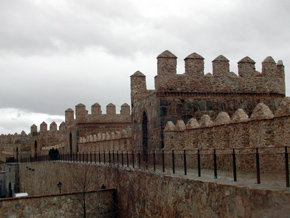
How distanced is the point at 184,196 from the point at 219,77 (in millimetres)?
9026

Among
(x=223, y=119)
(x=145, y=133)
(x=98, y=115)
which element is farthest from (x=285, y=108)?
(x=98, y=115)

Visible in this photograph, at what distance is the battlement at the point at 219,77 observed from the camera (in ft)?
57.3

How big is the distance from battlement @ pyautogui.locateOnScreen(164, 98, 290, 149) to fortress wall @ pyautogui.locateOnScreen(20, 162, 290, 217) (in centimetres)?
228

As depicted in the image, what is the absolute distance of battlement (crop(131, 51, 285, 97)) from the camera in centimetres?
1745

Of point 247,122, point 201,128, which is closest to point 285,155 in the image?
point 247,122

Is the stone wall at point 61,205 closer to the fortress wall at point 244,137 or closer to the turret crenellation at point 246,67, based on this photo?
the fortress wall at point 244,137

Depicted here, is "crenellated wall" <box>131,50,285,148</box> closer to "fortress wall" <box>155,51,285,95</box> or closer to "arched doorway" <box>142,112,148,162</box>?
"fortress wall" <box>155,51,285,95</box>

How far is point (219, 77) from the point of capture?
18141mm

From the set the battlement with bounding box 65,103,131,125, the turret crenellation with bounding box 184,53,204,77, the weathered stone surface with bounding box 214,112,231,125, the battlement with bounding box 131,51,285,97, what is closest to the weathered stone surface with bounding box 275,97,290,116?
the weathered stone surface with bounding box 214,112,231,125

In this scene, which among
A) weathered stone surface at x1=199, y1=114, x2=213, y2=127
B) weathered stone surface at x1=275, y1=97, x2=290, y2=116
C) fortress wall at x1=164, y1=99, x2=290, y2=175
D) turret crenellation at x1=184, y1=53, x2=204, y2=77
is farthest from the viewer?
turret crenellation at x1=184, y1=53, x2=204, y2=77

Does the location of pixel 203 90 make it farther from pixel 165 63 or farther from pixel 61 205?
pixel 61 205

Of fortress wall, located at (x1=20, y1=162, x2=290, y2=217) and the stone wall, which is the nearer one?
fortress wall, located at (x1=20, y1=162, x2=290, y2=217)

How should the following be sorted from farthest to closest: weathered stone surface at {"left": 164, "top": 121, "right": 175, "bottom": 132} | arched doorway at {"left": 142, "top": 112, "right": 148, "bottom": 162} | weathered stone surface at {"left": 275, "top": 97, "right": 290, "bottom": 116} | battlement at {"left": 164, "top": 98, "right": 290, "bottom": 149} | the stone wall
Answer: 1. arched doorway at {"left": 142, "top": 112, "right": 148, "bottom": 162}
2. weathered stone surface at {"left": 164, "top": 121, "right": 175, "bottom": 132}
3. the stone wall
4. battlement at {"left": 164, "top": 98, "right": 290, "bottom": 149}
5. weathered stone surface at {"left": 275, "top": 97, "right": 290, "bottom": 116}

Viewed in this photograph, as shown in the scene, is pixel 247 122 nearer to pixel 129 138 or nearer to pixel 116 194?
pixel 116 194
